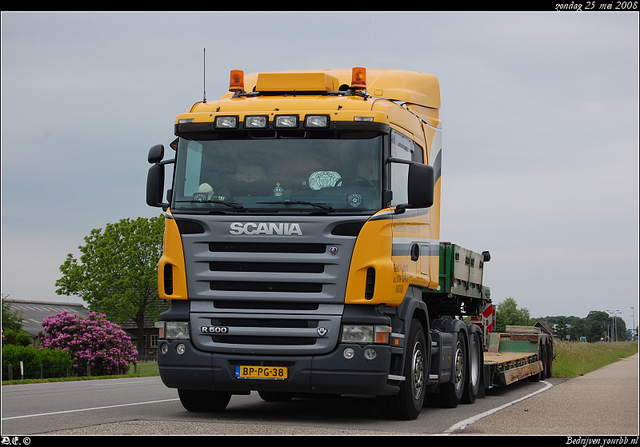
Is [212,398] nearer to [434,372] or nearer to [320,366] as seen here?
[320,366]

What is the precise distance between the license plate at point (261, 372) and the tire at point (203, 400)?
135 centimetres

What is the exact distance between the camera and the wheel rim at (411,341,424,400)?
9945 millimetres

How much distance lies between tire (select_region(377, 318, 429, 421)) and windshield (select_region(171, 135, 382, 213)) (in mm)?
1920

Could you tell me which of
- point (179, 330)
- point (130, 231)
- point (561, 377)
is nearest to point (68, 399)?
point (179, 330)

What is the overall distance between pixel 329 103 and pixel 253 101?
0.95 metres

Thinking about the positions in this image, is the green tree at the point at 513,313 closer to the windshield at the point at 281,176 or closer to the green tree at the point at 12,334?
the green tree at the point at 12,334

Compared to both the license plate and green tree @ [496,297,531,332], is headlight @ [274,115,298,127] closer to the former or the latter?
the license plate

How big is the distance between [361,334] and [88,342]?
981 inches

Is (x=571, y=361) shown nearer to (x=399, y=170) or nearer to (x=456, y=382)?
(x=456, y=382)

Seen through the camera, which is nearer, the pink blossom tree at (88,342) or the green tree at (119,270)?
A: the pink blossom tree at (88,342)

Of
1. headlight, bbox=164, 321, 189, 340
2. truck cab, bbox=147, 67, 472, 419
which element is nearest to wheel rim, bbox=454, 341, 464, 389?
truck cab, bbox=147, 67, 472, 419

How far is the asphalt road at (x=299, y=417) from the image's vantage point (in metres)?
8.45

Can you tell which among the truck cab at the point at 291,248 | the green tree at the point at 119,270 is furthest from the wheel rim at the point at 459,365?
the green tree at the point at 119,270

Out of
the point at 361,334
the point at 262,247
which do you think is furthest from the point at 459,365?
the point at 262,247
